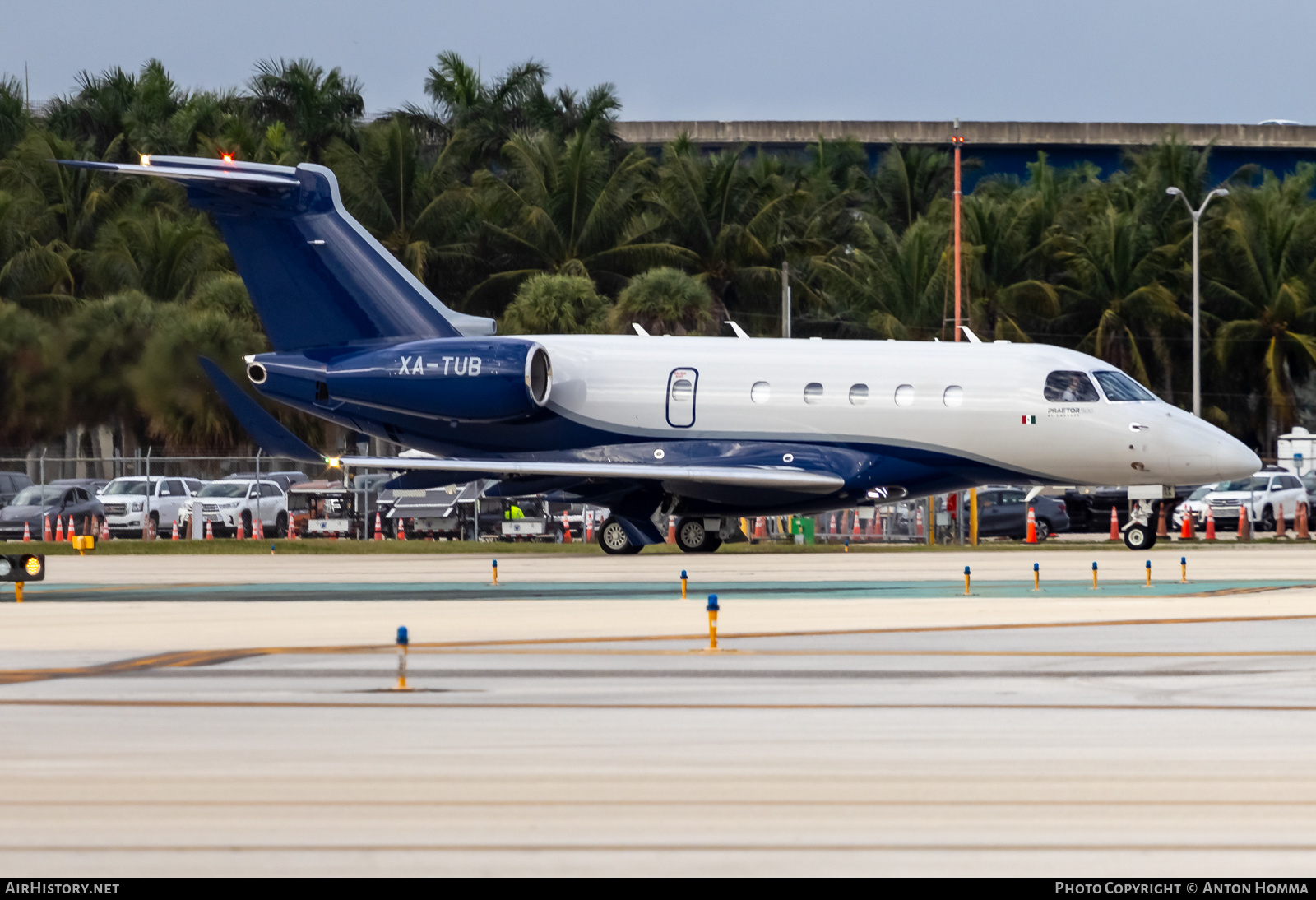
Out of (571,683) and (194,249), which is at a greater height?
(194,249)

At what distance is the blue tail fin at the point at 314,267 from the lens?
115 feet

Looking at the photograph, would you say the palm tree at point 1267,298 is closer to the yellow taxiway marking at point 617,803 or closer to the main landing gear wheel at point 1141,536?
the main landing gear wheel at point 1141,536

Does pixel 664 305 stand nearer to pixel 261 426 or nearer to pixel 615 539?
pixel 615 539

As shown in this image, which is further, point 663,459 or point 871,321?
point 871,321

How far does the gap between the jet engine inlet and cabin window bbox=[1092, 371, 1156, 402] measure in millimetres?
9723

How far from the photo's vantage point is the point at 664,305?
60.8 meters

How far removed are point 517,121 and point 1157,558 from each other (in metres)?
43.2

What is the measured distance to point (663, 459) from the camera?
33.9 meters

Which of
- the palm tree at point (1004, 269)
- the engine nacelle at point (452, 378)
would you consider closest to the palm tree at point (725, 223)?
the palm tree at point (1004, 269)

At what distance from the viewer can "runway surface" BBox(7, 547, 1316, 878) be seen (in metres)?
8.17

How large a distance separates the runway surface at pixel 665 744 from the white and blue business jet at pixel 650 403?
11.4 m

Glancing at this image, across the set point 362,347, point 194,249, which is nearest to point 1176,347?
point 194,249
